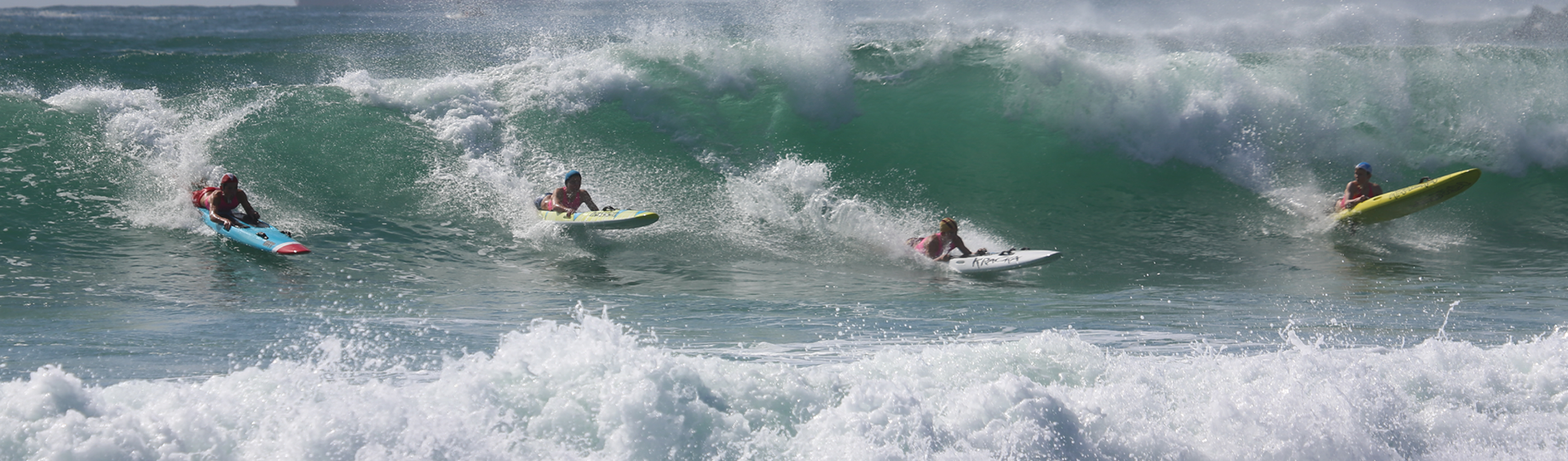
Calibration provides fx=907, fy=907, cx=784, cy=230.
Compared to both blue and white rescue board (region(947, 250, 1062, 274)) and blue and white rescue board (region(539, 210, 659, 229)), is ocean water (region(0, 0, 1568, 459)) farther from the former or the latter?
blue and white rescue board (region(539, 210, 659, 229))

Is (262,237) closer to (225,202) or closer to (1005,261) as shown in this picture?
(225,202)

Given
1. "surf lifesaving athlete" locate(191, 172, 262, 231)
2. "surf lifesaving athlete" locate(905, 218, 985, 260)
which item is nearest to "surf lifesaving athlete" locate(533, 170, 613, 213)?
"surf lifesaving athlete" locate(191, 172, 262, 231)

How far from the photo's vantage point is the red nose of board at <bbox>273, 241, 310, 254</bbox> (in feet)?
29.7

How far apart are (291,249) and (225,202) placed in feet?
4.93

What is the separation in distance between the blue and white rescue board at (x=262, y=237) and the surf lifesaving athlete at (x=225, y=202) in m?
0.07

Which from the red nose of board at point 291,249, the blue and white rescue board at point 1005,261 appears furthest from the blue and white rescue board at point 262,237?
the blue and white rescue board at point 1005,261

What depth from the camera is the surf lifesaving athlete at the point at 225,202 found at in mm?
9758

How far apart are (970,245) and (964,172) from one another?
8.15 ft

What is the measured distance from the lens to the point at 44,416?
386 cm

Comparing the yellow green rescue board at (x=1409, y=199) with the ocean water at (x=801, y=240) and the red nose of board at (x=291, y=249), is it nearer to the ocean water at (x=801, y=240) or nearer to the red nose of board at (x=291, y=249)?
the ocean water at (x=801, y=240)

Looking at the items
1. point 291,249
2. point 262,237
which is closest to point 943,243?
point 291,249

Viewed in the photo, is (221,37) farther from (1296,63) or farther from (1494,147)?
(1494,147)

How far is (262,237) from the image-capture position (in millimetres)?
9312

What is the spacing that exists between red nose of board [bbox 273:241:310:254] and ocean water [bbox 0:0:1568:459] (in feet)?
0.40
